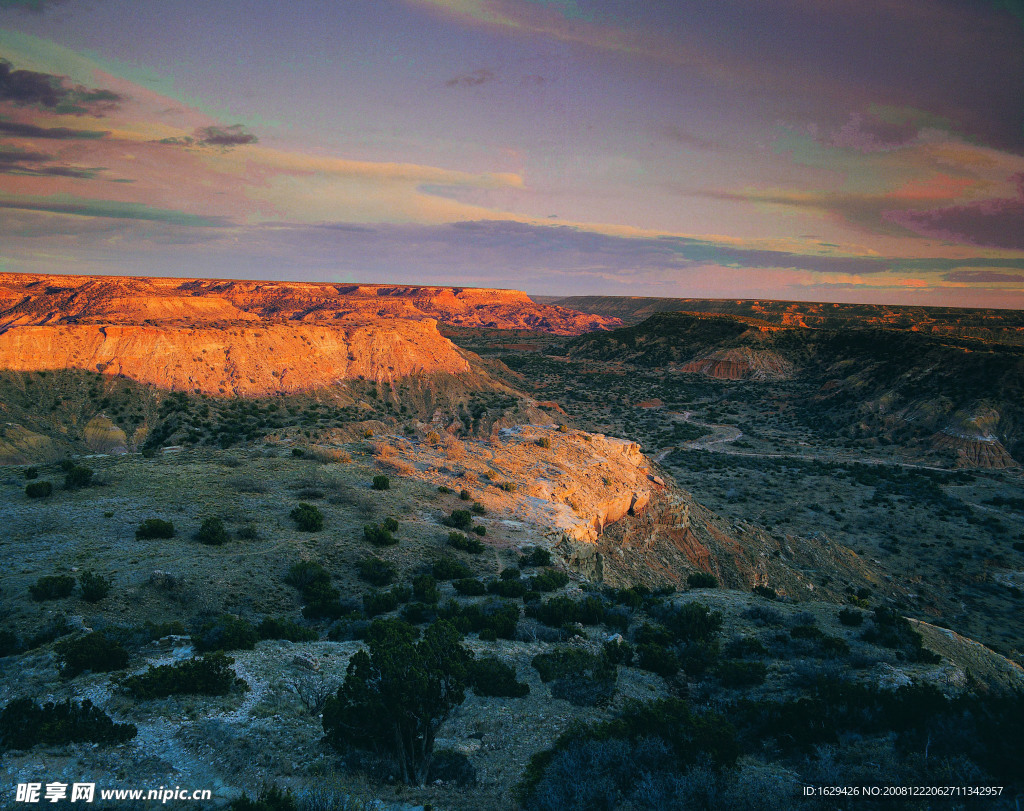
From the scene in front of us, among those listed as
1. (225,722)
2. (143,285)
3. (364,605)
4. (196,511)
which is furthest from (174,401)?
(143,285)

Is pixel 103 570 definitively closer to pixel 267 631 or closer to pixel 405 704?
pixel 267 631

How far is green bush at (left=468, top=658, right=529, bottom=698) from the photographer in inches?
460

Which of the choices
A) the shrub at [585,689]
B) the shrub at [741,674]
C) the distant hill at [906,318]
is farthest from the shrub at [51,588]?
the distant hill at [906,318]

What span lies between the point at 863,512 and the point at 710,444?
1003 inches

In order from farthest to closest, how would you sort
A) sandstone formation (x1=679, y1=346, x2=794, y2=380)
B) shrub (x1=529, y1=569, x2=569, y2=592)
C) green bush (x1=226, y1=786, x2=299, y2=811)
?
sandstone formation (x1=679, y1=346, x2=794, y2=380)
shrub (x1=529, y1=569, x2=569, y2=592)
green bush (x1=226, y1=786, x2=299, y2=811)

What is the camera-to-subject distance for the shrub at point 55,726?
7.87 metres

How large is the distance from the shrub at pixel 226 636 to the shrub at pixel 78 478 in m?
14.6

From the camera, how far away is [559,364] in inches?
5123

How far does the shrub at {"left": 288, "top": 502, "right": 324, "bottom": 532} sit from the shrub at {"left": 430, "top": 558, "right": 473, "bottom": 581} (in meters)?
5.52

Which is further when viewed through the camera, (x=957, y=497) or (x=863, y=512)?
(x=957, y=497)

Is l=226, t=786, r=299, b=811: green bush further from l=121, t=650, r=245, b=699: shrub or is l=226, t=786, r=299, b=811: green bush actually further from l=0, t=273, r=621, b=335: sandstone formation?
l=0, t=273, r=621, b=335: sandstone formation

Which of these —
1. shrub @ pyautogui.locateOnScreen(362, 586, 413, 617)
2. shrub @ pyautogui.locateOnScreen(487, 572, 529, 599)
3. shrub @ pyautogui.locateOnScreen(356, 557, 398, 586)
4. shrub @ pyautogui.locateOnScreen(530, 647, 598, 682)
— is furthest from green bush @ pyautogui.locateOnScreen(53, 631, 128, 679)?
shrub @ pyautogui.locateOnScreen(487, 572, 529, 599)

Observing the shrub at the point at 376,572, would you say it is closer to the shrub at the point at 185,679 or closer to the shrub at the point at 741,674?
the shrub at the point at 185,679

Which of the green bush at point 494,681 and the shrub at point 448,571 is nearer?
the green bush at point 494,681
